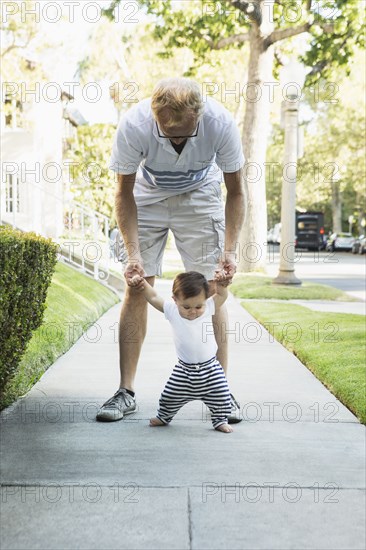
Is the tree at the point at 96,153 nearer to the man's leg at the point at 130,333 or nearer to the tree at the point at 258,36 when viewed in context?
the tree at the point at 258,36

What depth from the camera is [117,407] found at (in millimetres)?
4828

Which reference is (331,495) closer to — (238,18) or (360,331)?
(360,331)

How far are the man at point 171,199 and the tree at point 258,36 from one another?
46.3 ft

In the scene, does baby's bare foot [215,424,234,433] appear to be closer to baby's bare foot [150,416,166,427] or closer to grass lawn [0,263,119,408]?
baby's bare foot [150,416,166,427]

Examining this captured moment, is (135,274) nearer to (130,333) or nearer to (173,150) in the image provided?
(130,333)

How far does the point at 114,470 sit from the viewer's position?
12.6 ft

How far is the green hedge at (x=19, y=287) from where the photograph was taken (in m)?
4.25

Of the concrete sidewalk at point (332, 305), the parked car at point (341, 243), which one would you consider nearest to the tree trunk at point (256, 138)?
the concrete sidewalk at point (332, 305)

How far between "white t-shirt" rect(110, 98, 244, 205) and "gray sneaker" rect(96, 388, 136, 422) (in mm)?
1343

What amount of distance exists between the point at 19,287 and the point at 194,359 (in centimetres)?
109

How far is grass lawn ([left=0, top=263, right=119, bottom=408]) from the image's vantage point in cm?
574

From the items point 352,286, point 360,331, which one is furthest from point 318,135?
point 360,331

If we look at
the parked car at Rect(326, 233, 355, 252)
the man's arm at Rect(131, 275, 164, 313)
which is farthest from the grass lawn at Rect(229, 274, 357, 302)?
the parked car at Rect(326, 233, 355, 252)

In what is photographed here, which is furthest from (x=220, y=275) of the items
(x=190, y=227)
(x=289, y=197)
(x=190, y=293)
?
(x=289, y=197)
